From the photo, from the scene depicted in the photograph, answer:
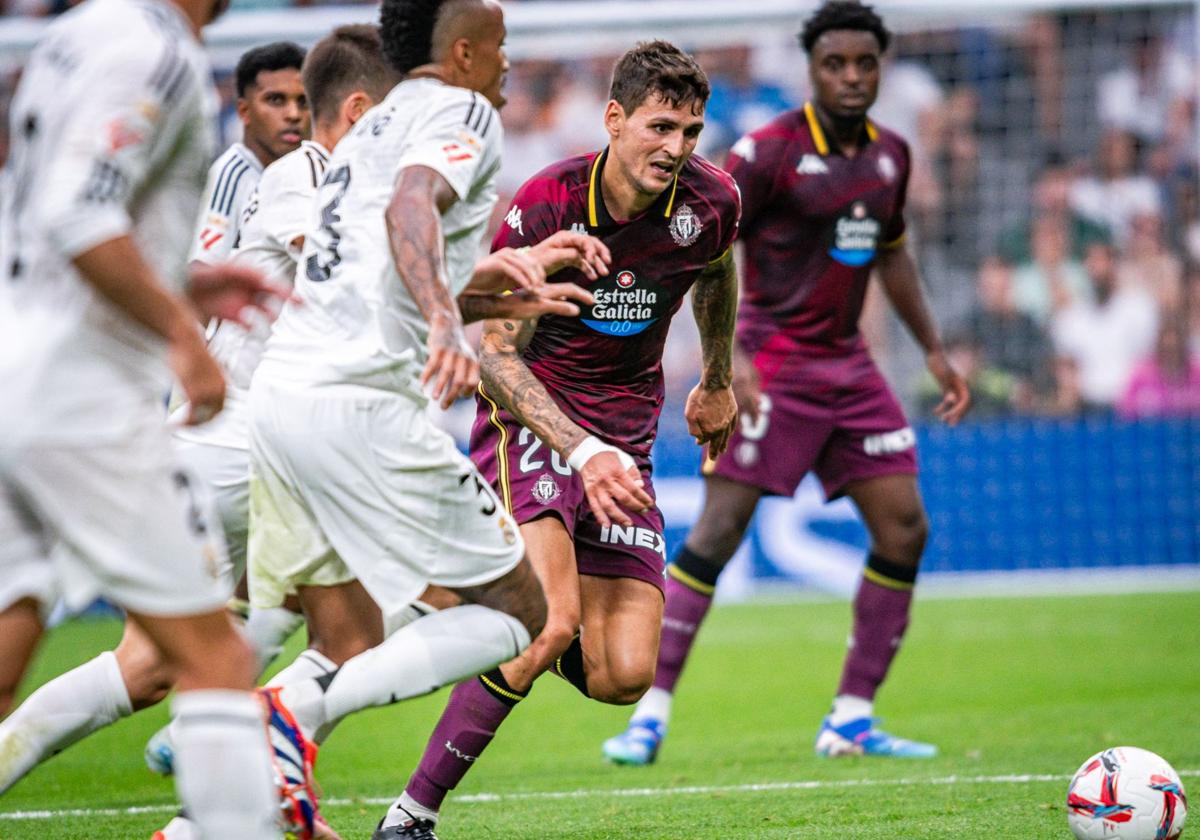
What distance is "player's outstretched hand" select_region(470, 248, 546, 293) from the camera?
13.5 ft

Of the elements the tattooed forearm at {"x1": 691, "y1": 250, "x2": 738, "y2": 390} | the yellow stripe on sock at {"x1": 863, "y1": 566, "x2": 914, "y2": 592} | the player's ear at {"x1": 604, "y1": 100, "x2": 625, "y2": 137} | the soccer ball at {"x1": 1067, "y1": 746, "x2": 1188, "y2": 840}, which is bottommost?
the yellow stripe on sock at {"x1": 863, "y1": 566, "x2": 914, "y2": 592}

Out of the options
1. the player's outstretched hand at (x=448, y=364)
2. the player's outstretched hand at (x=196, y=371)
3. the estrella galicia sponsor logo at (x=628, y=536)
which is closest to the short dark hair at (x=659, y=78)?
the estrella galicia sponsor logo at (x=628, y=536)

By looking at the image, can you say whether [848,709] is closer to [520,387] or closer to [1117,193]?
[520,387]

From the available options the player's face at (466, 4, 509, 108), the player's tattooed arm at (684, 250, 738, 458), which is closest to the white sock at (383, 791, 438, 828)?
the player's tattooed arm at (684, 250, 738, 458)

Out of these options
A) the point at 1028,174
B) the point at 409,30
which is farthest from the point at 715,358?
the point at 1028,174

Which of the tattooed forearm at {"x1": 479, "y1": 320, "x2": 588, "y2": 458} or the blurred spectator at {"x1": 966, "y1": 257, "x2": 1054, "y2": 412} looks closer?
the tattooed forearm at {"x1": 479, "y1": 320, "x2": 588, "y2": 458}

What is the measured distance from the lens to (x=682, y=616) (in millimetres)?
7305

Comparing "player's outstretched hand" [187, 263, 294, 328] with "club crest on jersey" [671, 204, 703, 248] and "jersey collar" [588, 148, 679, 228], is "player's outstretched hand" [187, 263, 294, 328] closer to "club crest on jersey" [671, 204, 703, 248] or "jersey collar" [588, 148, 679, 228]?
"jersey collar" [588, 148, 679, 228]

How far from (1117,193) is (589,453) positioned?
435 inches

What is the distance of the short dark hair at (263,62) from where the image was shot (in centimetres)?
659

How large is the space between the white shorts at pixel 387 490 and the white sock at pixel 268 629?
80.2 inches

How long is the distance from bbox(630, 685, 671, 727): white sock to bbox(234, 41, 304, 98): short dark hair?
300 centimetres

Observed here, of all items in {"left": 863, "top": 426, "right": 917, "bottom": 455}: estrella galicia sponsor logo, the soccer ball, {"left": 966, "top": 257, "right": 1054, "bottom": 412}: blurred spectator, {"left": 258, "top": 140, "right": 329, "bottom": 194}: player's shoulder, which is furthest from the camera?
{"left": 966, "top": 257, "right": 1054, "bottom": 412}: blurred spectator

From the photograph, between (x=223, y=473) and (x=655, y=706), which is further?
(x=655, y=706)
